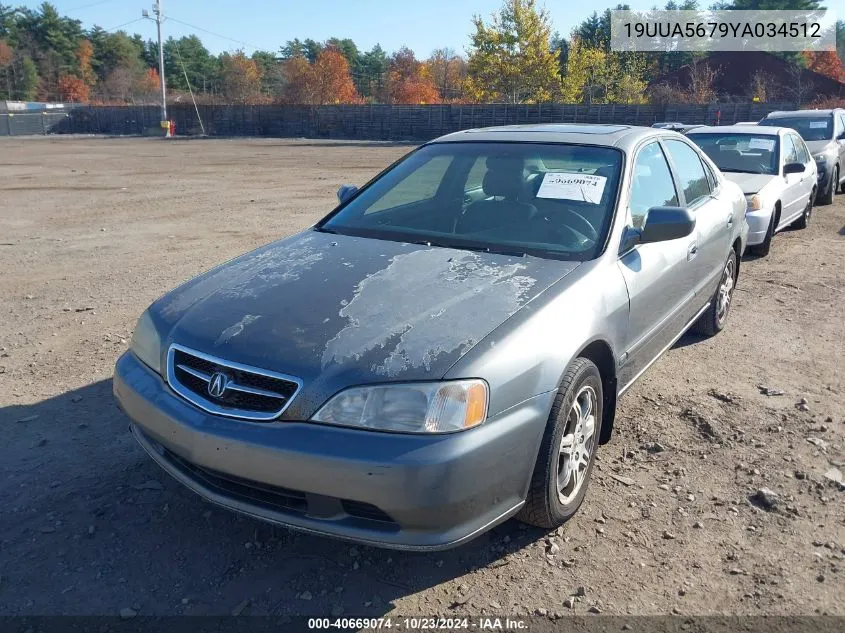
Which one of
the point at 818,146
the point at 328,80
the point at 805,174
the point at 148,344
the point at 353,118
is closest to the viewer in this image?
the point at 148,344

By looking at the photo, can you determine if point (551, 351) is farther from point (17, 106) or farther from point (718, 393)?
point (17, 106)

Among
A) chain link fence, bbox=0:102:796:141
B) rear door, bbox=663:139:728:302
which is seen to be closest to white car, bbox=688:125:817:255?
rear door, bbox=663:139:728:302

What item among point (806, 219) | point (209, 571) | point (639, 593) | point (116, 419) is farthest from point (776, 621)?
point (806, 219)

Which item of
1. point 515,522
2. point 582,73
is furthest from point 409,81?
point 515,522

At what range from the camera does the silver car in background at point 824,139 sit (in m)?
12.5

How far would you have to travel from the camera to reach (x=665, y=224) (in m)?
3.62

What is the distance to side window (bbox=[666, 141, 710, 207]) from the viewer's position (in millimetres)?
4746

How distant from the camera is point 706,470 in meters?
3.65

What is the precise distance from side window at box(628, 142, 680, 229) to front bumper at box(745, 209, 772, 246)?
4.05 m

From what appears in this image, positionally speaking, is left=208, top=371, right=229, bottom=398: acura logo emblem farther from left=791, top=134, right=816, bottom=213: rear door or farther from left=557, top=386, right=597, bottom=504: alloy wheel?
left=791, top=134, right=816, bottom=213: rear door

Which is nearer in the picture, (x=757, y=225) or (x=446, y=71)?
(x=757, y=225)

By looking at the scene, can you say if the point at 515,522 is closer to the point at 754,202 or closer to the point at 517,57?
the point at 754,202

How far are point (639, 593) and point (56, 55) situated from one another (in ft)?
379

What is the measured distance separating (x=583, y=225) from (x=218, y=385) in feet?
6.53
